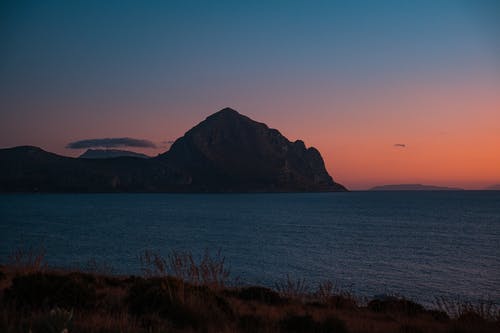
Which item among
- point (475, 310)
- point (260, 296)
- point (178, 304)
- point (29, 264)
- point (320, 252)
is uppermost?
point (178, 304)

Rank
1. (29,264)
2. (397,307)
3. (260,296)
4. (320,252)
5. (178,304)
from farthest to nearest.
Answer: (320,252), (29,264), (397,307), (260,296), (178,304)

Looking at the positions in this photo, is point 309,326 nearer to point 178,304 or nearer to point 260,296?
point 178,304

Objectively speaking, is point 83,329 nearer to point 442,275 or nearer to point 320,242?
point 442,275

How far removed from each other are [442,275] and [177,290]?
29415mm

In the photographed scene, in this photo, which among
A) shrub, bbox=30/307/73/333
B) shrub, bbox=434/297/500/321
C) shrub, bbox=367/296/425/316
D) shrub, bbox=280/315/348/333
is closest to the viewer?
shrub, bbox=30/307/73/333

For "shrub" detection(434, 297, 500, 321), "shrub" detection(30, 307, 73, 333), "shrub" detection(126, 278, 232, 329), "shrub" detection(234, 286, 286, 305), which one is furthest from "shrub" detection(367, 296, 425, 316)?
"shrub" detection(30, 307, 73, 333)

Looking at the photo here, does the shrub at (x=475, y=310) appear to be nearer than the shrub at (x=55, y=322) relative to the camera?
No

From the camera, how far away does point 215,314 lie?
8.16 metres

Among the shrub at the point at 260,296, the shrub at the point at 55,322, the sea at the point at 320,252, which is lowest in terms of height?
the sea at the point at 320,252

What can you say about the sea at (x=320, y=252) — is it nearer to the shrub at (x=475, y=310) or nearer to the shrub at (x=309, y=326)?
the shrub at (x=475, y=310)

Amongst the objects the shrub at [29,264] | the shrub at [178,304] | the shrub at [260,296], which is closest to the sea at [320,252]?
the shrub at [29,264]

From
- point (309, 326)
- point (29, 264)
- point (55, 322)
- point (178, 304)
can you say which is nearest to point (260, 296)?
point (309, 326)

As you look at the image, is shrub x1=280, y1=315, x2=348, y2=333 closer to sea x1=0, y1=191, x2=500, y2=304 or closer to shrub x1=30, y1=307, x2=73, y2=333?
shrub x1=30, y1=307, x2=73, y2=333

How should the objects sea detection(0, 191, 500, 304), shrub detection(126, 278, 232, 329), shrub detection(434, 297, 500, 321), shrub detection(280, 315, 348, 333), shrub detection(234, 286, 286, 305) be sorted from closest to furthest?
shrub detection(126, 278, 232, 329)
shrub detection(280, 315, 348, 333)
shrub detection(434, 297, 500, 321)
shrub detection(234, 286, 286, 305)
sea detection(0, 191, 500, 304)
